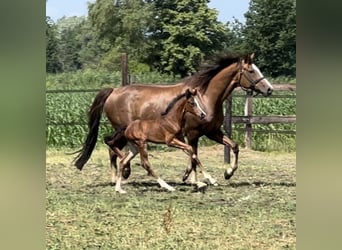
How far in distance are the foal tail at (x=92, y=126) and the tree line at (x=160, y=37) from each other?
0.35 feet

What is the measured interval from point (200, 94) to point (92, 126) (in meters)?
0.40

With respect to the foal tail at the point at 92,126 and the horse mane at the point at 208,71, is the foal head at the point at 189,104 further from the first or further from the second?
the foal tail at the point at 92,126

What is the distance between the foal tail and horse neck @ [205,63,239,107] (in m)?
0.35

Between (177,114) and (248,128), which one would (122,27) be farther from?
(248,128)

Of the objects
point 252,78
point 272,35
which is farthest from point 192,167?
point 272,35

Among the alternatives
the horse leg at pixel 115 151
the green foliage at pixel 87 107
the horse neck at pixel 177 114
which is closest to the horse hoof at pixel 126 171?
the horse leg at pixel 115 151

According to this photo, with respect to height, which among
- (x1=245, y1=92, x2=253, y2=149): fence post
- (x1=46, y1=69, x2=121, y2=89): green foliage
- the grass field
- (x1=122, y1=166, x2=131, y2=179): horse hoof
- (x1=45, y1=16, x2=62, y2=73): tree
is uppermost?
(x1=45, y1=16, x2=62, y2=73): tree

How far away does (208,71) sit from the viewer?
5.94ft

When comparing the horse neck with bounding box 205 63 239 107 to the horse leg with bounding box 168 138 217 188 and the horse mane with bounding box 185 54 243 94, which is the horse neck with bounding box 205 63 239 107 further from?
the horse leg with bounding box 168 138 217 188

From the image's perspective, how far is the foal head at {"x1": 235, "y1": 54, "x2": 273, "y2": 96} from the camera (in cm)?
178

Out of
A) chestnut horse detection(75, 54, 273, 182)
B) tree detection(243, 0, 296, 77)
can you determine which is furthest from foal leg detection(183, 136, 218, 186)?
tree detection(243, 0, 296, 77)
